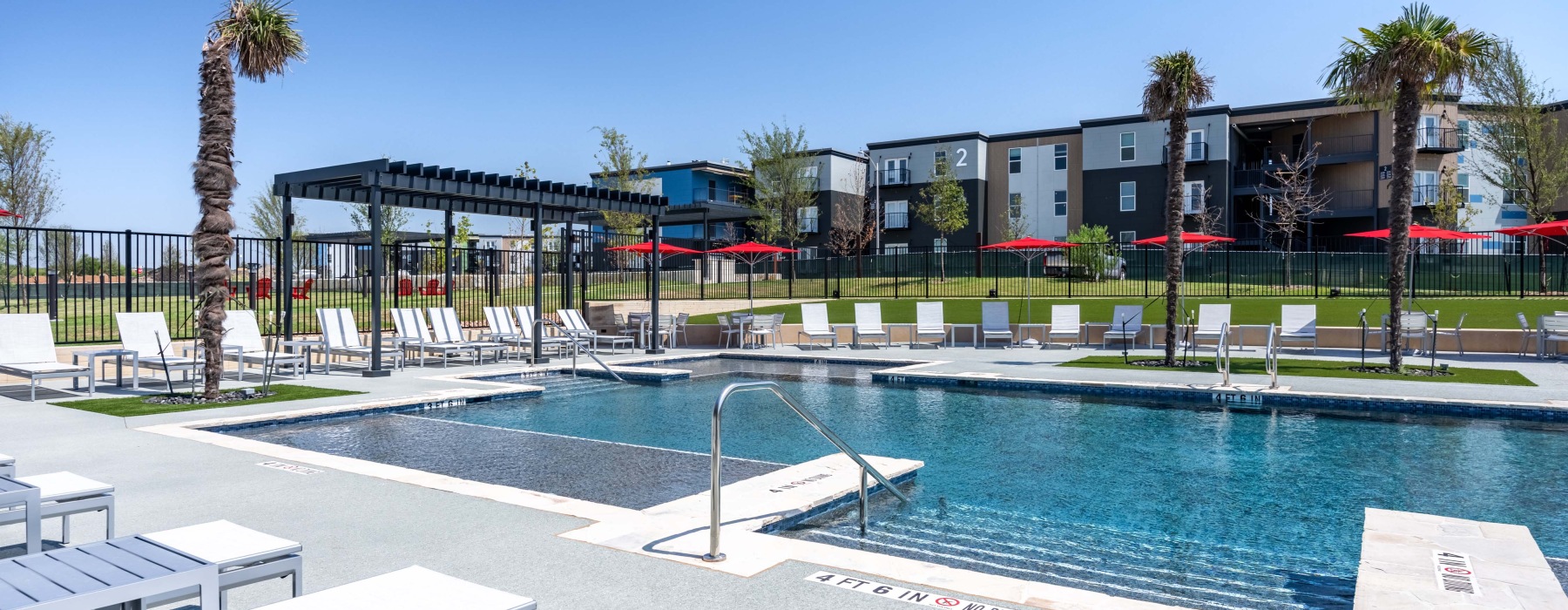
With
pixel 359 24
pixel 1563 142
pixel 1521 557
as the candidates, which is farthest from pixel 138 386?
pixel 1563 142

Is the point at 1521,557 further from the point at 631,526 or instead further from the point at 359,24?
the point at 359,24

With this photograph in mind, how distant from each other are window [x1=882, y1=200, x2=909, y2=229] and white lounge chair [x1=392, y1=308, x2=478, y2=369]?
100.0 ft

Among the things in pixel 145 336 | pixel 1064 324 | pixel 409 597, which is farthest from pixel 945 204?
pixel 409 597

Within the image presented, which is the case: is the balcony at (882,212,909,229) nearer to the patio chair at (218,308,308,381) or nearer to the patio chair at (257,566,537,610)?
the patio chair at (218,308,308,381)

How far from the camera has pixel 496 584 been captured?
12.8 ft

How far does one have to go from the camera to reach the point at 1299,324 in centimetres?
1769

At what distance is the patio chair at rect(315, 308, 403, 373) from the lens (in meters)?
14.1

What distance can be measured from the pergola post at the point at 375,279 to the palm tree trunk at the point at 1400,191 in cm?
1448

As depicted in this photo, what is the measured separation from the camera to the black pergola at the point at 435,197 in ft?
43.8

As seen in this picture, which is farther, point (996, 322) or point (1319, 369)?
point (996, 322)

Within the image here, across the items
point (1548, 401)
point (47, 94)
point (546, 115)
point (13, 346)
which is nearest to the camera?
point (1548, 401)

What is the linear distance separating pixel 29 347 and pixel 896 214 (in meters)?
36.7

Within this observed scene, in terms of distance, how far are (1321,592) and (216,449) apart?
24.7 ft

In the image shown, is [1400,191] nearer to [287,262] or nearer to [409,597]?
[409,597]
